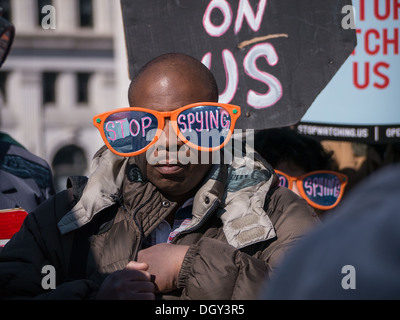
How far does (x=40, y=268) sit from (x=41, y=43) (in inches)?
1184

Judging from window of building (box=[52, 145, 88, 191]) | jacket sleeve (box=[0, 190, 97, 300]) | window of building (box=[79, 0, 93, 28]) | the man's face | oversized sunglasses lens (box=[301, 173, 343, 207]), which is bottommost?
window of building (box=[52, 145, 88, 191])

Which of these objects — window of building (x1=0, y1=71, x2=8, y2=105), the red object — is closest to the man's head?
the red object

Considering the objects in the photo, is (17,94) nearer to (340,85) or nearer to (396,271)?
(340,85)

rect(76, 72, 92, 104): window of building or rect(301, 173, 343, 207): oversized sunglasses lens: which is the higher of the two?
rect(301, 173, 343, 207): oversized sunglasses lens

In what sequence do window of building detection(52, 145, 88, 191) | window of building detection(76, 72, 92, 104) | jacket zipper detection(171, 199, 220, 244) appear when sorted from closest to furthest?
jacket zipper detection(171, 199, 220, 244)
window of building detection(52, 145, 88, 191)
window of building detection(76, 72, 92, 104)

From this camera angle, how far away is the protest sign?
125 inches

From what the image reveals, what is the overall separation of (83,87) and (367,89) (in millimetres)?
30126

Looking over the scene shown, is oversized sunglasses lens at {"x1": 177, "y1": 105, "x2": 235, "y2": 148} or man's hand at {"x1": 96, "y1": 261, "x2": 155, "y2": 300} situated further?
oversized sunglasses lens at {"x1": 177, "y1": 105, "x2": 235, "y2": 148}

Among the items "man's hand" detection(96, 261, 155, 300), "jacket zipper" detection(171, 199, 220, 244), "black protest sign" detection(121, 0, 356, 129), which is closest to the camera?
A: "man's hand" detection(96, 261, 155, 300)

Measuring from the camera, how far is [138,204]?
6.80 feet

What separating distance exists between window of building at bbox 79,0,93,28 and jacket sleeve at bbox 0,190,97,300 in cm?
3202

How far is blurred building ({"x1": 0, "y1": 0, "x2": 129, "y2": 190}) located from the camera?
→ 30.4 m

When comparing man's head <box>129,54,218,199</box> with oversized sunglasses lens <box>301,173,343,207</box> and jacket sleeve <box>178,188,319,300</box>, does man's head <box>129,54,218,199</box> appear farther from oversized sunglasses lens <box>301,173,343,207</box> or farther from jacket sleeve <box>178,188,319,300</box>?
oversized sunglasses lens <box>301,173,343,207</box>

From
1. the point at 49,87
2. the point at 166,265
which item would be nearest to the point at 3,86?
the point at 49,87
